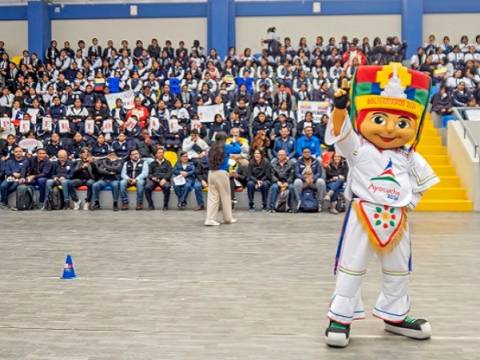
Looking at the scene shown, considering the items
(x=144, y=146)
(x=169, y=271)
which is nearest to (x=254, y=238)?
(x=169, y=271)

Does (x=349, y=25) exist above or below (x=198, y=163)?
above

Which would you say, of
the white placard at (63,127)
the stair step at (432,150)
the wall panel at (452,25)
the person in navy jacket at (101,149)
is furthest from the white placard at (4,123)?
the wall panel at (452,25)

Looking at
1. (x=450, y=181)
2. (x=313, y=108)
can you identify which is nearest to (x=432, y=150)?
(x=450, y=181)

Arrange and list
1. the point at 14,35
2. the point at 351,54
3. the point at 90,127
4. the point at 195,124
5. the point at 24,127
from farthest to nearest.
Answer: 1. the point at 14,35
2. the point at 351,54
3. the point at 24,127
4. the point at 90,127
5. the point at 195,124

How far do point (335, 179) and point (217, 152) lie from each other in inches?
145

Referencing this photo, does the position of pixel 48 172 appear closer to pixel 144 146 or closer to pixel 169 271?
pixel 144 146

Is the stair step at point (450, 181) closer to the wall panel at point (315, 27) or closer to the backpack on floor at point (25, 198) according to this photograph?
the backpack on floor at point (25, 198)

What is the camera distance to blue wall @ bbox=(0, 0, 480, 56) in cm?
2411

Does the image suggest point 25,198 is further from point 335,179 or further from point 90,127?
point 335,179

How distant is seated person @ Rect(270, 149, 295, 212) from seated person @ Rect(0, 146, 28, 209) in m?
5.54

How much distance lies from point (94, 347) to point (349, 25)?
2088cm

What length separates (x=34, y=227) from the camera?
12398 mm

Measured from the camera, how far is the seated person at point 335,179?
14.9 meters

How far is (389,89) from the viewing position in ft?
18.1
